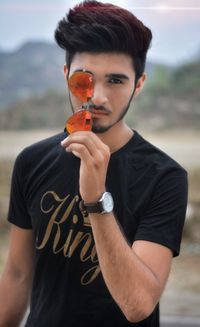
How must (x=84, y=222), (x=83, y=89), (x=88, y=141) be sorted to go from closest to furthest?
(x=88, y=141) < (x=83, y=89) < (x=84, y=222)

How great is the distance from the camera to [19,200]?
165 cm

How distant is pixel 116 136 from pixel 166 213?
0.77 feet

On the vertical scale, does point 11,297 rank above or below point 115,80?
below

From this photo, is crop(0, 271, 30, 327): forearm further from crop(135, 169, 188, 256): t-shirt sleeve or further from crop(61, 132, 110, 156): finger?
crop(61, 132, 110, 156): finger

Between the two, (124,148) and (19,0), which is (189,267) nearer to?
(19,0)

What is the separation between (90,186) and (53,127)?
1612mm

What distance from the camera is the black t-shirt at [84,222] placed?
1477 millimetres

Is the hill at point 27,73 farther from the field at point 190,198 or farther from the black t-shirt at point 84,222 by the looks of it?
the black t-shirt at point 84,222

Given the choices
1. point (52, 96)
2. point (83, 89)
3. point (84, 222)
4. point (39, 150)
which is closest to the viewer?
point (83, 89)

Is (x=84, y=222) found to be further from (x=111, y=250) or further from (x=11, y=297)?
(x=11, y=297)

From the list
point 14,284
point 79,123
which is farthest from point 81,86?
point 14,284

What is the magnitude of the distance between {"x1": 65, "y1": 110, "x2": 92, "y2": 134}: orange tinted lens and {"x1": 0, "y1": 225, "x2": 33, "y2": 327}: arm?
1.54 ft

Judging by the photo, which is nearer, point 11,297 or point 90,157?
point 90,157

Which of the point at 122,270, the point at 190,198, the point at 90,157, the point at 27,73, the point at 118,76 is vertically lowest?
the point at 190,198
